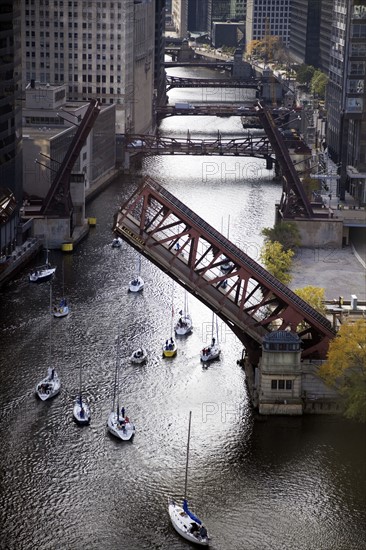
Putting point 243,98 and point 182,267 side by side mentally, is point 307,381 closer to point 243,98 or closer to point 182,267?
point 182,267

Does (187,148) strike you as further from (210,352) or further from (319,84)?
(210,352)

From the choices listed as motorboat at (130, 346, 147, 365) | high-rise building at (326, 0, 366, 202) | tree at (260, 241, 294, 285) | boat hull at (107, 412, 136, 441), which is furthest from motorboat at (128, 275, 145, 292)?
high-rise building at (326, 0, 366, 202)

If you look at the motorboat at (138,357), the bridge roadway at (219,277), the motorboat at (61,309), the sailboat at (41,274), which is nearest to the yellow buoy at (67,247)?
the sailboat at (41,274)

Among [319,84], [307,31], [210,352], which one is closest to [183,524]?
[210,352]

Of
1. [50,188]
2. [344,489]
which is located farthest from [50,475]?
[50,188]

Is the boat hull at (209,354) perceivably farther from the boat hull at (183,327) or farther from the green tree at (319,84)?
the green tree at (319,84)

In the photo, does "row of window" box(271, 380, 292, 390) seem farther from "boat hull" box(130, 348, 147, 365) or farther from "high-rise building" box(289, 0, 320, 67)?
"high-rise building" box(289, 0, 320, 67)
